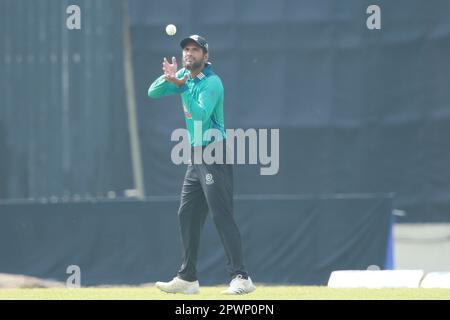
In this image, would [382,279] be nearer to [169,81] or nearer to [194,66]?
[194,66]

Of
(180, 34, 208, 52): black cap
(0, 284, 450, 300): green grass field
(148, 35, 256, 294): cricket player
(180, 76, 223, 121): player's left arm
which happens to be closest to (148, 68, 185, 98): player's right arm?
(148, 35, 256, 294): cricket player

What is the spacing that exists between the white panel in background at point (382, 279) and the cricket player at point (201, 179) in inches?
71.8

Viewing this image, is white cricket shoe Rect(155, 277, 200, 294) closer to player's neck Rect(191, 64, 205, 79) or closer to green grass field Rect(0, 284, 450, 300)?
green grass field Rect(0, 284, 450, 300)

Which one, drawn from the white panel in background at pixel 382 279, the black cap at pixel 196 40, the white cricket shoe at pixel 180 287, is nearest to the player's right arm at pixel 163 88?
the black cap at pixel 196 40

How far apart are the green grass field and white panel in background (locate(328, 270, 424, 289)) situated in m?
0.85

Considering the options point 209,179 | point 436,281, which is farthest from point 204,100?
point 436,281

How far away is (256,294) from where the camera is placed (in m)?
7.71

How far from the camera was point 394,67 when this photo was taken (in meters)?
13.2

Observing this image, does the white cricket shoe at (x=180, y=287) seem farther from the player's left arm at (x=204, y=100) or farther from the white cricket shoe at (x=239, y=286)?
the player's left arm at (x=204, y=100)

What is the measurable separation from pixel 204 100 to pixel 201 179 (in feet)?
1.91

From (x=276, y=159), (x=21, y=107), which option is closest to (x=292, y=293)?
(x=276, y=159)

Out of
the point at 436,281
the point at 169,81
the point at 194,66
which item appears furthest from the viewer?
the point at 436,281

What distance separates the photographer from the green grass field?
7.49 meters

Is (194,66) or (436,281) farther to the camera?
(436,281)
